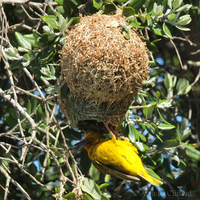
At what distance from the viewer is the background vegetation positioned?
253 cm

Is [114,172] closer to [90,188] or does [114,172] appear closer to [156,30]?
[90,188]

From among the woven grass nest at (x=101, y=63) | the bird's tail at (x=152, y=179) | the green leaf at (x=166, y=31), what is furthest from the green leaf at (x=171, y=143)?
the green leaf at (x=166, y=31)

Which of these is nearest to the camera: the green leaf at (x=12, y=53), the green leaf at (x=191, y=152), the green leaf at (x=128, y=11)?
the green leaf at (x=128, y=11)

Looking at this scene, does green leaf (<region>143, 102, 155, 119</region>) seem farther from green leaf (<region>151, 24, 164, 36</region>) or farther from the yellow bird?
green leaf (<region>151, 24, 164, 36</region>)

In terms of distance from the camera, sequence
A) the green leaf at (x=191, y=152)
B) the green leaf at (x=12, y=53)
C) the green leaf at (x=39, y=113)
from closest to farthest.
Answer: the green leaf at (x=12, y=53)
the green leaf at (x=39, y=113)
the green leaf at (x=191, y=152)

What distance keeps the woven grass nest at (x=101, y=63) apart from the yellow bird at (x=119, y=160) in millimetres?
447

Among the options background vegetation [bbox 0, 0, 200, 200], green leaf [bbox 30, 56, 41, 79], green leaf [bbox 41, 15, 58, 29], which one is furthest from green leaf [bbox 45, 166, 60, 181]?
green leaf [bbox 41, 15, 58, 29]

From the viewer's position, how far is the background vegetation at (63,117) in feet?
8.30

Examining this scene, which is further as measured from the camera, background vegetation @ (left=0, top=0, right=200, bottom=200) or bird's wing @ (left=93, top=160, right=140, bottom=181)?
bird's wing @ (left=93, top=160, right=140, bottom=181)

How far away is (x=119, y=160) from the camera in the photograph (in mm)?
2861

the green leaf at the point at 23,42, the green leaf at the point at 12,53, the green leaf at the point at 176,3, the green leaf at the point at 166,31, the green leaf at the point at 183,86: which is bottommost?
the green leaf at the point at 183,86

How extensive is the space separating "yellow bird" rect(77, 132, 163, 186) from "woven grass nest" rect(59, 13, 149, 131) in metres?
0.45

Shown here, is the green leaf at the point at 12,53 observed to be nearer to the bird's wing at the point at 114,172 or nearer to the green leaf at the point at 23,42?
the green leaf at the point at 23,42

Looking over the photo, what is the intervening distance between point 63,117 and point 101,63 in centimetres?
137
